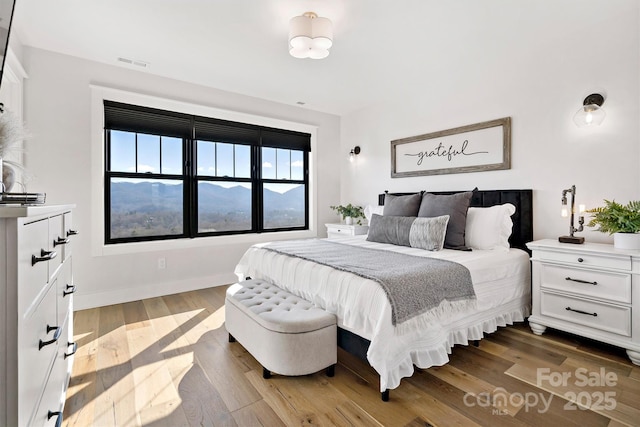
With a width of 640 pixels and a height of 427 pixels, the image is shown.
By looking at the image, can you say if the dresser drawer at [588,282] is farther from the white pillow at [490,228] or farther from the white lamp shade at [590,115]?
the white lamp shade at [590,115]

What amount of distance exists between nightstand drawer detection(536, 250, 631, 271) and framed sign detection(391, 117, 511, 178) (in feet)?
3.53

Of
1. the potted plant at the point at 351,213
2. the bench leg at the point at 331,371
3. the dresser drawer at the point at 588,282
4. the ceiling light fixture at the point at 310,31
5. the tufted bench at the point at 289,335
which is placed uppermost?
the ceiling light fixture at the point at 310,31

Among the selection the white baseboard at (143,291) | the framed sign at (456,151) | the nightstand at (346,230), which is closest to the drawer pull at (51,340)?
the white baseboard at (143,291)

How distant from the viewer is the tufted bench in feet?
6.14

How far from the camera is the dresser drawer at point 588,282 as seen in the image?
7.22 feet

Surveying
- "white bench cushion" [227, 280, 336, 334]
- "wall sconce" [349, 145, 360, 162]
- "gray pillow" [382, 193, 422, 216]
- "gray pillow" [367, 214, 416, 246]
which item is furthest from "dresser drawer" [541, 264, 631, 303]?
"wall sconce" [349, 145, 360, 162]

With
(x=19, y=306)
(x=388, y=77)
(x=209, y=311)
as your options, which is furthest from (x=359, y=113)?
(x=19, y=306)

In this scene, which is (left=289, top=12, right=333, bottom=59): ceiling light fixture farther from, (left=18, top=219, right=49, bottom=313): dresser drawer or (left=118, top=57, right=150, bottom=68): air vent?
(left=18, top=219, right=49, bottom=313): dresser drawer

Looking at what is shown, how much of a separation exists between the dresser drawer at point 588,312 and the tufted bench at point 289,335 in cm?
184

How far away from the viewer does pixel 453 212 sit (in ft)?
9.75

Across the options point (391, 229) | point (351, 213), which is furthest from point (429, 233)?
point (351, 213)

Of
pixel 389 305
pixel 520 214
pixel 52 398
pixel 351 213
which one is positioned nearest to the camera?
pixel 52 398

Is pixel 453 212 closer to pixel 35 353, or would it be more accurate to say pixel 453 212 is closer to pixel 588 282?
pixel 588 282

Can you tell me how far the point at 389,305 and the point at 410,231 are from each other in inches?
53.2
